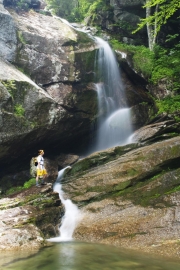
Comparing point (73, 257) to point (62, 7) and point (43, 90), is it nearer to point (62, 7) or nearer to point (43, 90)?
point (43, 90)

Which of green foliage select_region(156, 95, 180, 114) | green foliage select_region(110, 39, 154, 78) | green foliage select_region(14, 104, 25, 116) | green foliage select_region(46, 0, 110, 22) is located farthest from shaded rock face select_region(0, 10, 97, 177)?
green foliage select_region(46, 0, 110, 22)

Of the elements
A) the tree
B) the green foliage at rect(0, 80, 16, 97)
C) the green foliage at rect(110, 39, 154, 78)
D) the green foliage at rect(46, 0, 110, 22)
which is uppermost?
the green foliage at rect(46, 0, 110, 22)

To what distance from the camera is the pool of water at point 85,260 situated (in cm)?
618

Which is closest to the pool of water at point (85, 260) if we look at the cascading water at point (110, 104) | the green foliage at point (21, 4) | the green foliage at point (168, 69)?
the cascading water at point (110, 104)

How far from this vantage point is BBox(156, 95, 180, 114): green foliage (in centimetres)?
1642

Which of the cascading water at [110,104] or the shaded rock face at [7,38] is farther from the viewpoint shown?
the cascading water at [110,104]

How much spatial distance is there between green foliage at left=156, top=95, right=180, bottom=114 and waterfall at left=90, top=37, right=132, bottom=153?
2377mm

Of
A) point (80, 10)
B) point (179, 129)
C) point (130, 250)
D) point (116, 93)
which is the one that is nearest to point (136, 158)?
point (179, 129)

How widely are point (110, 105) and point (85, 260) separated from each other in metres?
12.9

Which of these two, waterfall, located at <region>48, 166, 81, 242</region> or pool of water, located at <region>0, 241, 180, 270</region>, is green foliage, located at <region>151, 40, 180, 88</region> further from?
pool of water, located at <region>0, 241, 180, 270</region>

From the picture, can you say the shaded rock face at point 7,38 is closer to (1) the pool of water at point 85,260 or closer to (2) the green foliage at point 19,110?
(2) the green foliage at point 19,110

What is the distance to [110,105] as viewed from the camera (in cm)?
1862

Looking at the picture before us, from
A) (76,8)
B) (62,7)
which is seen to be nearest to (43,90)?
(76,8)

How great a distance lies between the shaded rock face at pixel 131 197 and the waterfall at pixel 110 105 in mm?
3565
